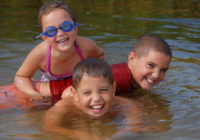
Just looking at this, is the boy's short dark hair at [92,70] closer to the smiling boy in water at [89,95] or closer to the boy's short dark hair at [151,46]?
the smiling boy in water at [89,95]

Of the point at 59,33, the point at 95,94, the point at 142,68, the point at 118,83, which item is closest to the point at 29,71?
the point at 59,33

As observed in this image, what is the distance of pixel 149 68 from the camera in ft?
16.7

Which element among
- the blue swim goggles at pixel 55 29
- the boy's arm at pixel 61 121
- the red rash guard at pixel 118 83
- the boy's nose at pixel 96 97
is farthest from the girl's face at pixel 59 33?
the boy's nose at pixel 96 97

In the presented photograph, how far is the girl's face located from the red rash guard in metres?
0.44

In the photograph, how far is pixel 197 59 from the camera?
6.96m

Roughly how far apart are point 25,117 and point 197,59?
3.32 metres

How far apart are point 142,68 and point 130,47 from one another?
2.63 meters

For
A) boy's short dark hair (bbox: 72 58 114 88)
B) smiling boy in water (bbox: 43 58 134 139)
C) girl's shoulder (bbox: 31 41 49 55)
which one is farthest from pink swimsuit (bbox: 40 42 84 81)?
boy's short dark hair (bbox: 72 58 114 88)

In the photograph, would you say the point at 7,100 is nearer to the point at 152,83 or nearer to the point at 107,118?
the point at 107,118

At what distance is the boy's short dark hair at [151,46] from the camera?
16.7 feet

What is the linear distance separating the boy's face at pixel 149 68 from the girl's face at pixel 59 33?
0.83 m

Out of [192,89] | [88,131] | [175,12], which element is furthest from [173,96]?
[175,12]

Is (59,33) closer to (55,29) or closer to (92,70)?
(55,29)

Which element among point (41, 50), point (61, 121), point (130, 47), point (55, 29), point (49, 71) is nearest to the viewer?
Result: point (61, 121)
